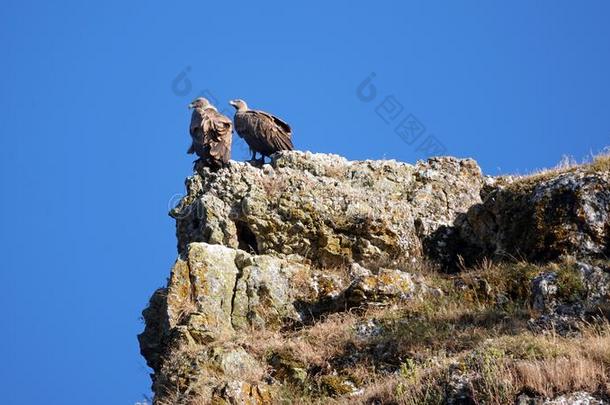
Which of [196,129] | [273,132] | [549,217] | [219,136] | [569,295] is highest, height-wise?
[196,129]

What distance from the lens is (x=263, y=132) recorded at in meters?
22.6

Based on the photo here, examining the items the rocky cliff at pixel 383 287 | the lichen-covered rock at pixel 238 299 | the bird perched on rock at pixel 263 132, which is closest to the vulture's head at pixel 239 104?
the bird perched on rock at pixel 263 132

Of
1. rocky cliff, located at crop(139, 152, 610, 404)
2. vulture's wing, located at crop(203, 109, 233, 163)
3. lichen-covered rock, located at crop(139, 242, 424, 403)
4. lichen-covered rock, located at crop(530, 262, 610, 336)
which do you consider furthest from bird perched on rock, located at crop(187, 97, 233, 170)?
lichen-covered rock, located at crop(530, 262, 610, 336)

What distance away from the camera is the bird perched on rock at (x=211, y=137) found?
68.3ft

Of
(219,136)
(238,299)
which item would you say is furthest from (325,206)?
(219,136)

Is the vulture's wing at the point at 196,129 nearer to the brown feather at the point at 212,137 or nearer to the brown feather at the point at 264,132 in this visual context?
the brown feather at the point at 212,137

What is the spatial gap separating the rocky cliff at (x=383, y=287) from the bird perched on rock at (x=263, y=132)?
53.1 inches

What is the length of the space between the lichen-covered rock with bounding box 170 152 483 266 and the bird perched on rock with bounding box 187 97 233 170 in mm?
487

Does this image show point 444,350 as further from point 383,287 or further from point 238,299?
point 238,299

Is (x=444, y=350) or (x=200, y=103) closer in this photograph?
(x=444, y=350)

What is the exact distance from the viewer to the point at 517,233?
17094mm

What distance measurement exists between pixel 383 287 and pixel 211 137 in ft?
22.6

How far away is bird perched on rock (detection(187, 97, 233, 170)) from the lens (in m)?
20.8

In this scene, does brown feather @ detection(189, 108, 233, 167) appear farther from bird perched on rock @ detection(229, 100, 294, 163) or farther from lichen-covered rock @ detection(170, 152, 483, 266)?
bird perched on rock @ detection(229, 100, 294, 163)
